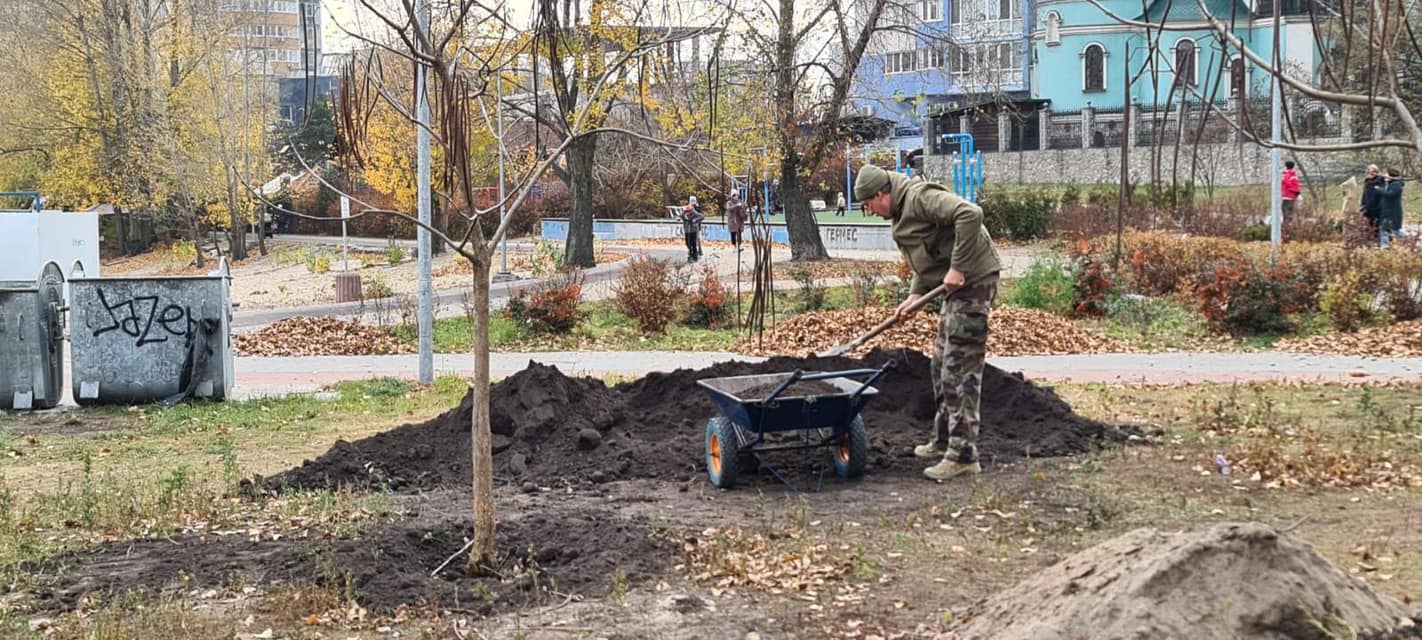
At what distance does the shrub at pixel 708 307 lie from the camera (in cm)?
1878

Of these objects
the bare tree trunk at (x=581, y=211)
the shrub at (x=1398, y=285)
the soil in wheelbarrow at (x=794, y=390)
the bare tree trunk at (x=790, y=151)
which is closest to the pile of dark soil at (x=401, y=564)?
the soil in wheelbarrow at (x=794, y=390)

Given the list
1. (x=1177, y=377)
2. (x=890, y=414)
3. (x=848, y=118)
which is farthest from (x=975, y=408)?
(x=848, y=118)

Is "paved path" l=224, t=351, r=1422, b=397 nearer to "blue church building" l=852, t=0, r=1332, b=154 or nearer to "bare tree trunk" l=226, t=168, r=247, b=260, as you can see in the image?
"blue church building" l=852, t=0, r=1332, b=154

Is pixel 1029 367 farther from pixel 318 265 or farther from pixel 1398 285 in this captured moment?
pixel 318 265

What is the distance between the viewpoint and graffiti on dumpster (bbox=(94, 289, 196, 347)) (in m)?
13.2

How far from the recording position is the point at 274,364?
16750 mm

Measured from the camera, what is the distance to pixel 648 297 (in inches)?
722

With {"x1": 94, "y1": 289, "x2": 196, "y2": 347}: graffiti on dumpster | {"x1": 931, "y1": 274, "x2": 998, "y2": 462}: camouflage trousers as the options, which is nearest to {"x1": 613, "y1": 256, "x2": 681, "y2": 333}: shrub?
{"x1": 94, "y1": 289, "x2": 196, "y2": 347}: graffiti on dumpster

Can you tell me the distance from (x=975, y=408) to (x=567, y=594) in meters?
3.38

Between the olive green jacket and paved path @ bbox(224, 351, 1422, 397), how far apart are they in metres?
4.82

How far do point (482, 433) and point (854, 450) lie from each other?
2852 mm

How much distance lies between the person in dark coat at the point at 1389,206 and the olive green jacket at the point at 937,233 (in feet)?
61.9

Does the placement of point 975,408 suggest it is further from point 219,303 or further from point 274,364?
point 274,364

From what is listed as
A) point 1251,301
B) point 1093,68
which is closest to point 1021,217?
point 1251,301
